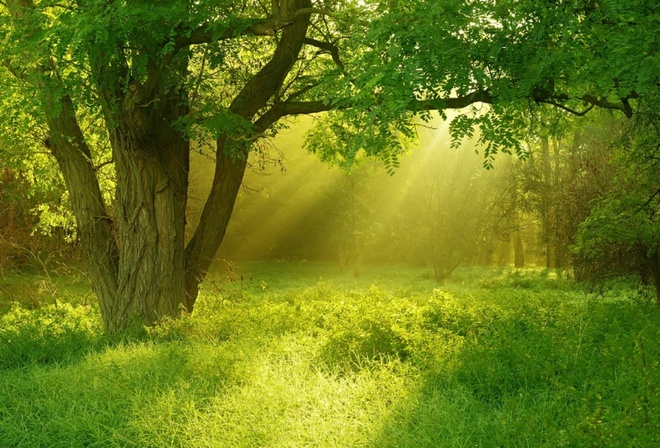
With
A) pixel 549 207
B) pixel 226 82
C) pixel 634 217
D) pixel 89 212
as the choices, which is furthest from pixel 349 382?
pixel 549 207

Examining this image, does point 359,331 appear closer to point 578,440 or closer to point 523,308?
point 523,308

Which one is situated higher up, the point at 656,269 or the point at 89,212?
the point at 89,212

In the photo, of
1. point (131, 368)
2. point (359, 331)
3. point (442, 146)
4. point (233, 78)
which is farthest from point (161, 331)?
point (442, 146)

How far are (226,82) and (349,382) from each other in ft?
23.3

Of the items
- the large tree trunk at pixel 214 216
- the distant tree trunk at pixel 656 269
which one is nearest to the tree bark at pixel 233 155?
the large tree trunk at pixel 214 216

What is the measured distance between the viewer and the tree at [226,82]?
5.63m

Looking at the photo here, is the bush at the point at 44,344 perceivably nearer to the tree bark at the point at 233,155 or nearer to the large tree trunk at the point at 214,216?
the large tree trunk at the point at 214,216

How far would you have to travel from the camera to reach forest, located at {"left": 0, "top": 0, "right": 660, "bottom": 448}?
213 inches

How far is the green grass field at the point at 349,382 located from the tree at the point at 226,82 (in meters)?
1.80

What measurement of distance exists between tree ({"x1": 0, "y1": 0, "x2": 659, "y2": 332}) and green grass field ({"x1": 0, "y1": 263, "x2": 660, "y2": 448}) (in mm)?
1804

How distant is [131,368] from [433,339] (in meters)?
3.60

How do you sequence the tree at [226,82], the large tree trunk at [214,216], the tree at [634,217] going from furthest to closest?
1. the tree at [634,217]
2. the large tree trunk at [214,216]
3. the tree at [226,82]

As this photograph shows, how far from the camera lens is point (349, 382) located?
6445 mm

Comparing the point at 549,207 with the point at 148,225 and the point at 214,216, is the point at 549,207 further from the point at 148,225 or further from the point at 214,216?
the point at 148,225
